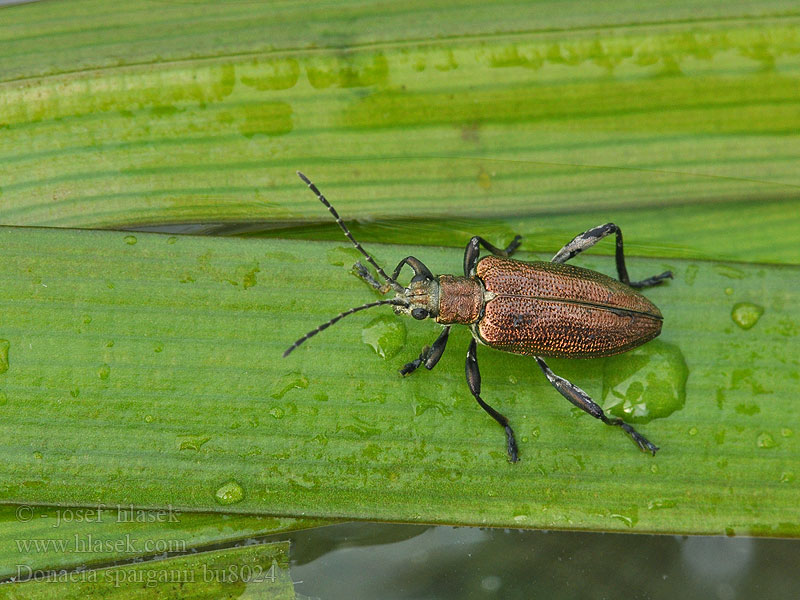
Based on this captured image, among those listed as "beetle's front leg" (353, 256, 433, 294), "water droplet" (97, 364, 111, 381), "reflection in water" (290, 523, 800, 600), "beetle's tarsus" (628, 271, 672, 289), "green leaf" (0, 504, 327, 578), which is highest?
"beetle's front leg" (353, 256, 433, 294)

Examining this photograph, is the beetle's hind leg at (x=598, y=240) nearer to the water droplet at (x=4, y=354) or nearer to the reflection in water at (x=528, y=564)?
the reflection in water at (x=528, y=564)

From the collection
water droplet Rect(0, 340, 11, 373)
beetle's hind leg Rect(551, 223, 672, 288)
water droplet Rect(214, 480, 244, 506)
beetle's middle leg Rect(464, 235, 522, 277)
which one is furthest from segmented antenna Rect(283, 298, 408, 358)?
water droplet Rect(0, 340, 11, 373)

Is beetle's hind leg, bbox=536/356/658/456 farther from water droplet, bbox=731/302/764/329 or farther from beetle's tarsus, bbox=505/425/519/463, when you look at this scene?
water droplet, bbox=731/302/764/329

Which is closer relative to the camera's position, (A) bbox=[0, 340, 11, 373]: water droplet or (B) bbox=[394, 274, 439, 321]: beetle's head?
(A) bbox=[0, 340, 11, 373]: water droplet

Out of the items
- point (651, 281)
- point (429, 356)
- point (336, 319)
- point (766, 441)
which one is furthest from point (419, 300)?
point (766, 441)

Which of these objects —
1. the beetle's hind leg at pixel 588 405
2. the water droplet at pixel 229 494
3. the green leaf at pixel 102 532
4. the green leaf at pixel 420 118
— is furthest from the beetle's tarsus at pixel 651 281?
the water droplet at pixel 229 494

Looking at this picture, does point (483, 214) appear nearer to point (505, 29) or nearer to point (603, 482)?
point (505, 29)
